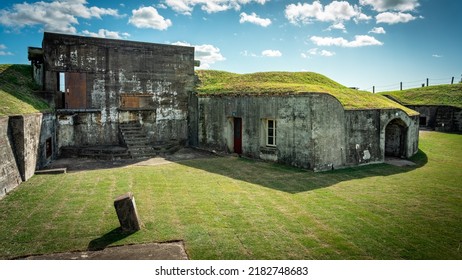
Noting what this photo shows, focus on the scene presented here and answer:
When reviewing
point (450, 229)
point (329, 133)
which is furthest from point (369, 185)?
point (450, 229)

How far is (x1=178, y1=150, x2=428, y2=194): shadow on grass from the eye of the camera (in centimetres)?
1041

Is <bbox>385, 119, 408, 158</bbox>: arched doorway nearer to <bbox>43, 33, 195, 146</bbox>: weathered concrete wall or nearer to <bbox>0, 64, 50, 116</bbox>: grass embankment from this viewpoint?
<bbox>43, 33, 195, 146</bbox>: weathered concrete wall

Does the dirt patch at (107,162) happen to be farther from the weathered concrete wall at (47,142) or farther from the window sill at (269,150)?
the window sill at (269,150)

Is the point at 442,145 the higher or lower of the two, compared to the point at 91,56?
lower

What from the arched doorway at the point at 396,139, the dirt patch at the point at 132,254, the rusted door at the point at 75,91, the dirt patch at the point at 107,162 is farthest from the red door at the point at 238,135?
the dirt patch at the point at 132,254

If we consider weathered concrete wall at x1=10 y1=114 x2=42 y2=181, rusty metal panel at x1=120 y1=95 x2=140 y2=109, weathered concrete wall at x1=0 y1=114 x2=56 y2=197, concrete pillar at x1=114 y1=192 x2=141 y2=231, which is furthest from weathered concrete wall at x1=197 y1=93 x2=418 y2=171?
weathered concrete wall at x1=10 y1=114 x2=42 y2=181

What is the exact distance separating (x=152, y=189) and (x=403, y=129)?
12594 millimetres

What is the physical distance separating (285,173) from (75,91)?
1170 cm

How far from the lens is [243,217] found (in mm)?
7473

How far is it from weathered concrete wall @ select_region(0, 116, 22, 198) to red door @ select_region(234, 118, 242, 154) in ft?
30.3

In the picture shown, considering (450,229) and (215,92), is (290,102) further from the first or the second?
(450,229)

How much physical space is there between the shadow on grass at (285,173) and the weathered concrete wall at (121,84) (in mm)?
5147

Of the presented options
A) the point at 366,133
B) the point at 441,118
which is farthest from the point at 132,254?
the point at 441,118

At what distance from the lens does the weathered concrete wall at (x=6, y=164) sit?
8812 millimetres
